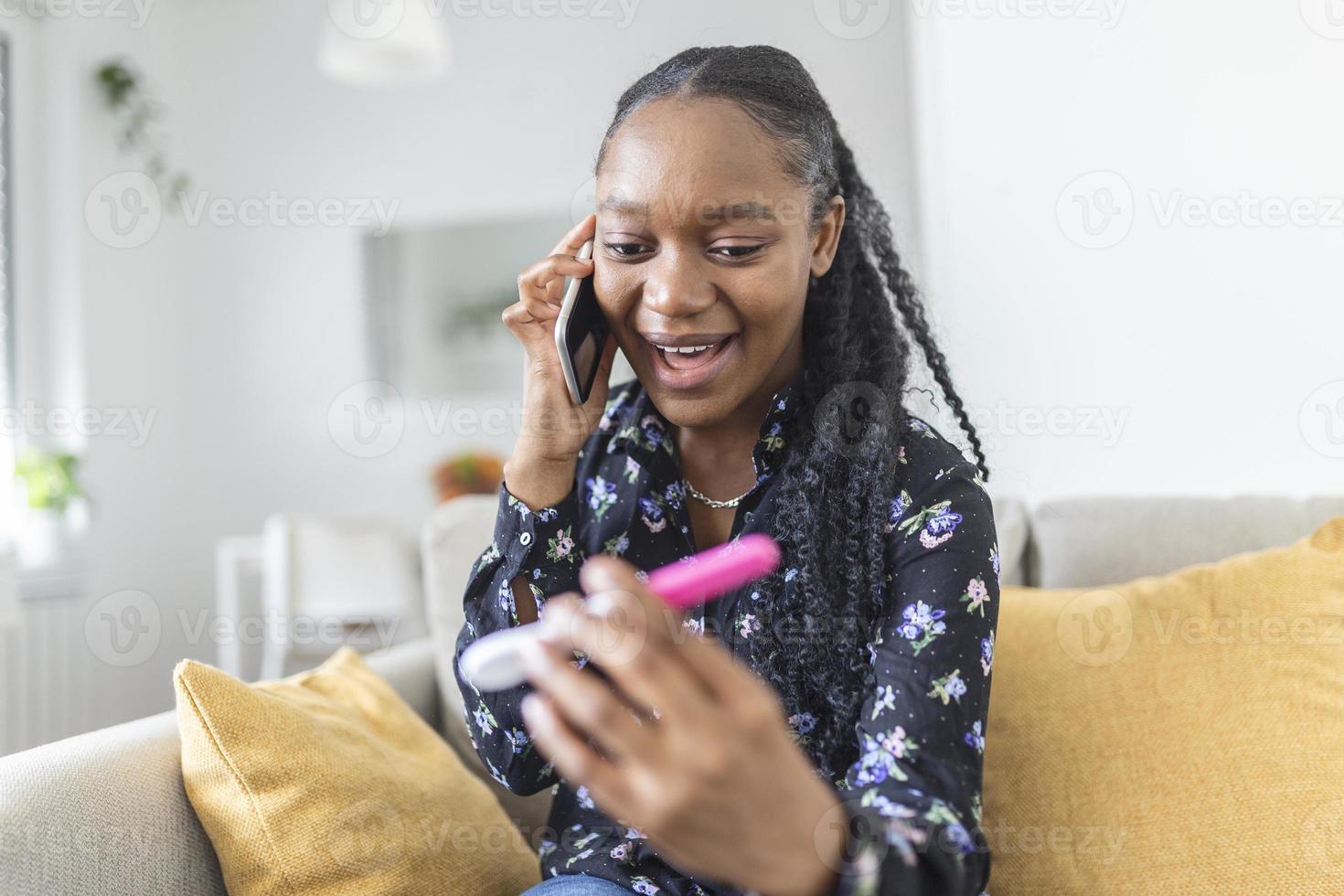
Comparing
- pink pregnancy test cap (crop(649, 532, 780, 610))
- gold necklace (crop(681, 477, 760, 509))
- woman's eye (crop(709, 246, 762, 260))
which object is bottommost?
pink pregnancy test cap (crop(649, 532, 780, 610))

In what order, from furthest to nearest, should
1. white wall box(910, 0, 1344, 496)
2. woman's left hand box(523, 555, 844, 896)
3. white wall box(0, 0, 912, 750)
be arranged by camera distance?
white wall box(0, 0, 912, 750) → white wall box(910, 0, 1344, 496) → woman's left hand box(523, 555, 844, 896)

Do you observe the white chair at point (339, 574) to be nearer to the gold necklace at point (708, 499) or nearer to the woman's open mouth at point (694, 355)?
the gold necklace at point (708, 499)

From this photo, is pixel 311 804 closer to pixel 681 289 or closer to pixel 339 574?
pixel 681 289

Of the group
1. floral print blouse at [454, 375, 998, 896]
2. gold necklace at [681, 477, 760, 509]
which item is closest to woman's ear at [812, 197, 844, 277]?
floral print blouse at [454, 375, 998, 896]

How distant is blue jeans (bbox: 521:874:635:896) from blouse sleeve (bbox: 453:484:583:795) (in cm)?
11

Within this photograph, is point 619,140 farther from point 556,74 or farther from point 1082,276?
point 556,74

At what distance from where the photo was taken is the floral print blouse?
740 millimetres

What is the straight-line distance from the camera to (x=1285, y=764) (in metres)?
1.11

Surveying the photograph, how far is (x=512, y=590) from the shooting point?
1.05 m

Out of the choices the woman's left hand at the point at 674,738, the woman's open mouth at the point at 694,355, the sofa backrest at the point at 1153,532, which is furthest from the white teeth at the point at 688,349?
the sofa backrest at the point at 1153,532

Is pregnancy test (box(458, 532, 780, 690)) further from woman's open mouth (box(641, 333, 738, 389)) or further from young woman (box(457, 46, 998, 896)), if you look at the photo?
woman's open mouth (box(641, 333, 738, 389))

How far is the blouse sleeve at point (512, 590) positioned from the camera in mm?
1041

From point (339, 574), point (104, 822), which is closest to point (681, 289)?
point (104, 822)

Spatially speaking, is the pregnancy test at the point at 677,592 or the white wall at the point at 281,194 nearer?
the pregnancy test at the point at 677,592
